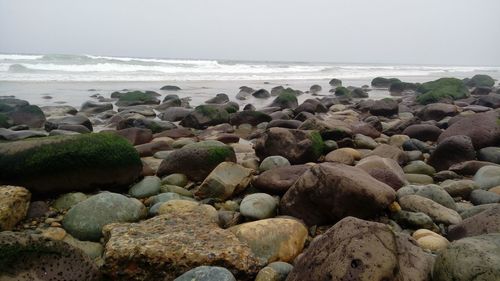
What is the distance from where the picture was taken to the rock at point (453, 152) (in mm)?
5305

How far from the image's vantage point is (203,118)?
916 cm

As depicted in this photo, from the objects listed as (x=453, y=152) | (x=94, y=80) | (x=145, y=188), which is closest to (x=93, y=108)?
(x=145, y=188)

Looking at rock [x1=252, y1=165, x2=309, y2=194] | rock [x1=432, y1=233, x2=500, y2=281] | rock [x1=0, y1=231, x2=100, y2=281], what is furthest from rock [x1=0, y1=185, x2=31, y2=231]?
rock [x1=432, y1=233, x2=500, y2=281]

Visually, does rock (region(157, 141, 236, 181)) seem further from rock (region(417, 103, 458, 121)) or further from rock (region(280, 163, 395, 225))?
rock (region(417, 103, 458, 121))

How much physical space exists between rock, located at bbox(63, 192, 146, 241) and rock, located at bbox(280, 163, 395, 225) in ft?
4.72

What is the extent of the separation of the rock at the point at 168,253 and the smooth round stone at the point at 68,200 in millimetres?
1095

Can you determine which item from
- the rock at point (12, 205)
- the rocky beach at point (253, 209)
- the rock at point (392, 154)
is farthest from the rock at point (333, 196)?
the rock at point (12, 205)

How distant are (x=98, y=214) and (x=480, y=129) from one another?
5.58 m

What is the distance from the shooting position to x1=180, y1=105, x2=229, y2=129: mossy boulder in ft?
29.9

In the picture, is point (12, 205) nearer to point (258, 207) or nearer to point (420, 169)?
point (258, 207)

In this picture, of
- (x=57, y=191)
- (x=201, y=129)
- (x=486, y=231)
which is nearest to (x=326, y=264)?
(x=486, y=231)

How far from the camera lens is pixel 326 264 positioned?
2.19 metres

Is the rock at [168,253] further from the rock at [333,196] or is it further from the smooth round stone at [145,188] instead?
the smooth round stone at [145,188]

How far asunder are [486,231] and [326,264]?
5.05ft
